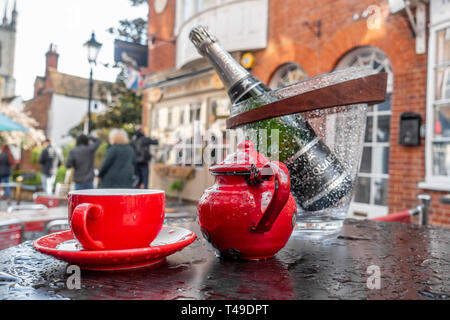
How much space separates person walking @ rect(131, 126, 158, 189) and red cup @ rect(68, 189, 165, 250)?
278 inches

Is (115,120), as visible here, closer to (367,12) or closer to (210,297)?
(367,12)

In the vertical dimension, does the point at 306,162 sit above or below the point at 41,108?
below

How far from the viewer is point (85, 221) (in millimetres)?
586

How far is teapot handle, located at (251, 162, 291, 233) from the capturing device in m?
0.60

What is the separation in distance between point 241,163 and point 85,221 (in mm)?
285

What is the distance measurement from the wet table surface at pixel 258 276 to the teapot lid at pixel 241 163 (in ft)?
0.53

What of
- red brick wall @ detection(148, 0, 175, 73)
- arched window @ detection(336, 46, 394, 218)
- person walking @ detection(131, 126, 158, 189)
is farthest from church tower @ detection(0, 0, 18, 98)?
arched window @ detection(336, 46, 394, 218)

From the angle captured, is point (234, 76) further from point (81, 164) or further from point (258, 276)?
point (81, 164)

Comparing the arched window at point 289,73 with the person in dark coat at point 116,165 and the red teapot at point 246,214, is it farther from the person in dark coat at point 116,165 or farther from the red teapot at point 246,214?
the red teapot at point 246,214

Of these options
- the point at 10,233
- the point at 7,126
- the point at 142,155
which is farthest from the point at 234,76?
the point at 7,126

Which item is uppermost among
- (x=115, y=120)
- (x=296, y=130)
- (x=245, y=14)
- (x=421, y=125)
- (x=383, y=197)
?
(x=245, y=14)

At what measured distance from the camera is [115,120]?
1529 centimetres

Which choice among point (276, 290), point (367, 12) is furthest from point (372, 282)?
point (367, 12)
